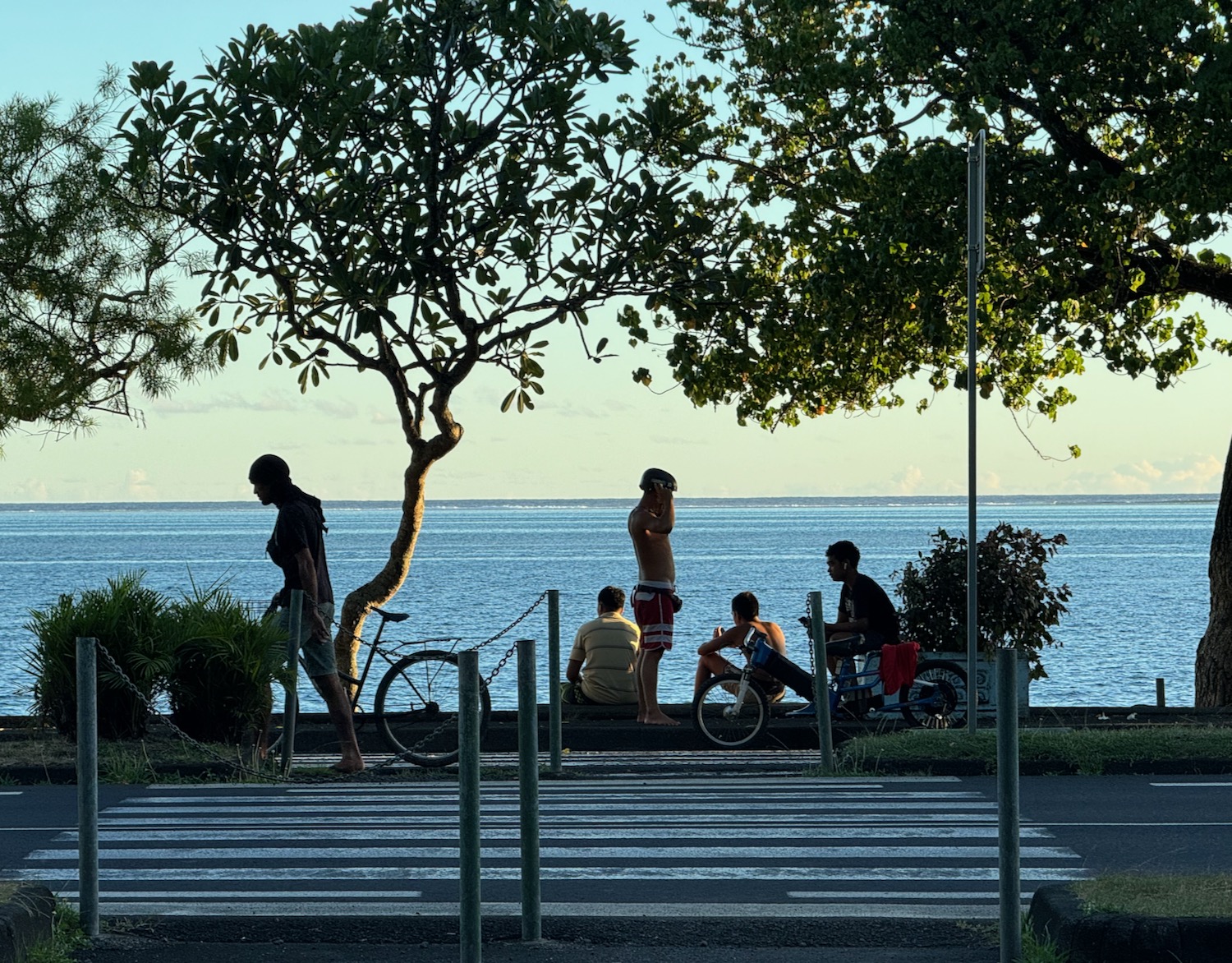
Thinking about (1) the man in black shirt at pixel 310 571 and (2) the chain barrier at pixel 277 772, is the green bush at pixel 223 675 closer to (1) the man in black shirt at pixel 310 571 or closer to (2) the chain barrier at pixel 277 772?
(2) the chain barrier at pixel 277 772

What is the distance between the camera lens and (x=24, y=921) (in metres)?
5.73

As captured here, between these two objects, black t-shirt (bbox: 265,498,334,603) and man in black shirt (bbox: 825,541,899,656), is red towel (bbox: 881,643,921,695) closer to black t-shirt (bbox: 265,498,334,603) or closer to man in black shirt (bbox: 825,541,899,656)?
man in black shirt (bbox: 825,541,899,656)

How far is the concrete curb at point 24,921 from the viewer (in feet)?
18.2

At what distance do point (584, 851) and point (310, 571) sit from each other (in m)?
3.79

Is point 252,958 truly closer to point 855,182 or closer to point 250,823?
point 250,823

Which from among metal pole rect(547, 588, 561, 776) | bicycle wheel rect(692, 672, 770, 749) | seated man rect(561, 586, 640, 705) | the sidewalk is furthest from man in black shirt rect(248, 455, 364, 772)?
the sidewalk

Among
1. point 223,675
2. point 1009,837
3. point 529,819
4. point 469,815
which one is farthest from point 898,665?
point 469,815

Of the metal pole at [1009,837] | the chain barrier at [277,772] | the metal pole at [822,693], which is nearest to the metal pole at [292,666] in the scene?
the chain barrier at [277,772]

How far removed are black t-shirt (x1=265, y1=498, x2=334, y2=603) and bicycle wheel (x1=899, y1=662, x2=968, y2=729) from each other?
15.8ft

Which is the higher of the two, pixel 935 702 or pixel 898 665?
pixel 898 665

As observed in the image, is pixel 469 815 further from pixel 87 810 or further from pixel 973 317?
pixel 973 317

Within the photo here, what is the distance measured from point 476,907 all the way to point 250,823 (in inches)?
146

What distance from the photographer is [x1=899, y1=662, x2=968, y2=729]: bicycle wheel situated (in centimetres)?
1342

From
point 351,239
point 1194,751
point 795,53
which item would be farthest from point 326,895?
point 795,53
